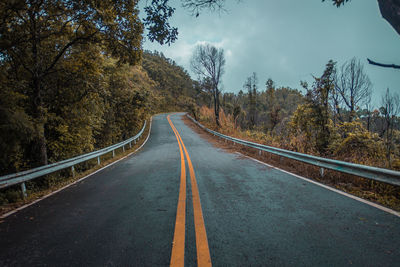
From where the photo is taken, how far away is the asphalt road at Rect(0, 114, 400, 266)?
2033mm

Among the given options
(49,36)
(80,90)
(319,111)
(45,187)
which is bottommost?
(45,187)

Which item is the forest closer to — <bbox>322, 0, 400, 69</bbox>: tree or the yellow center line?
<bbox>322, 0, 400, 69</bbox>: tree

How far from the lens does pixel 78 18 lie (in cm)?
564

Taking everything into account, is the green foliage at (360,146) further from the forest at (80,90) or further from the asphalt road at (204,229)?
the asphalt road at (204,229)

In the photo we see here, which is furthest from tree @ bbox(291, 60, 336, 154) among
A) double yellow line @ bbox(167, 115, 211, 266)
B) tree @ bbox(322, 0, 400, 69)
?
double yellow line @ bbox(167, 115, 211, 266)

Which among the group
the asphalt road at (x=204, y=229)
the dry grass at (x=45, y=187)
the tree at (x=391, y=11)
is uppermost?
the tree at (x=391, y=11)

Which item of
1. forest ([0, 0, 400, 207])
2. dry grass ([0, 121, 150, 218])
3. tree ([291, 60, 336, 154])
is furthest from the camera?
tree ([291, 60, 336, 154])

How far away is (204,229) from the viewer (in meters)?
2.56

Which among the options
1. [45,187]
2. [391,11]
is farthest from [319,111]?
[45,187]

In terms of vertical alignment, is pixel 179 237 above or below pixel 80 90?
below

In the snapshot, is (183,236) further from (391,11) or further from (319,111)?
(319,111)

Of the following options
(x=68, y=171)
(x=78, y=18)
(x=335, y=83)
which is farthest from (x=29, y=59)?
(x=335, y=83)

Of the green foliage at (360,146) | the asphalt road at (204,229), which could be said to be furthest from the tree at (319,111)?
the asphalt road at (204,229)

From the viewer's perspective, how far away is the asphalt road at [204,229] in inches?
80.0
